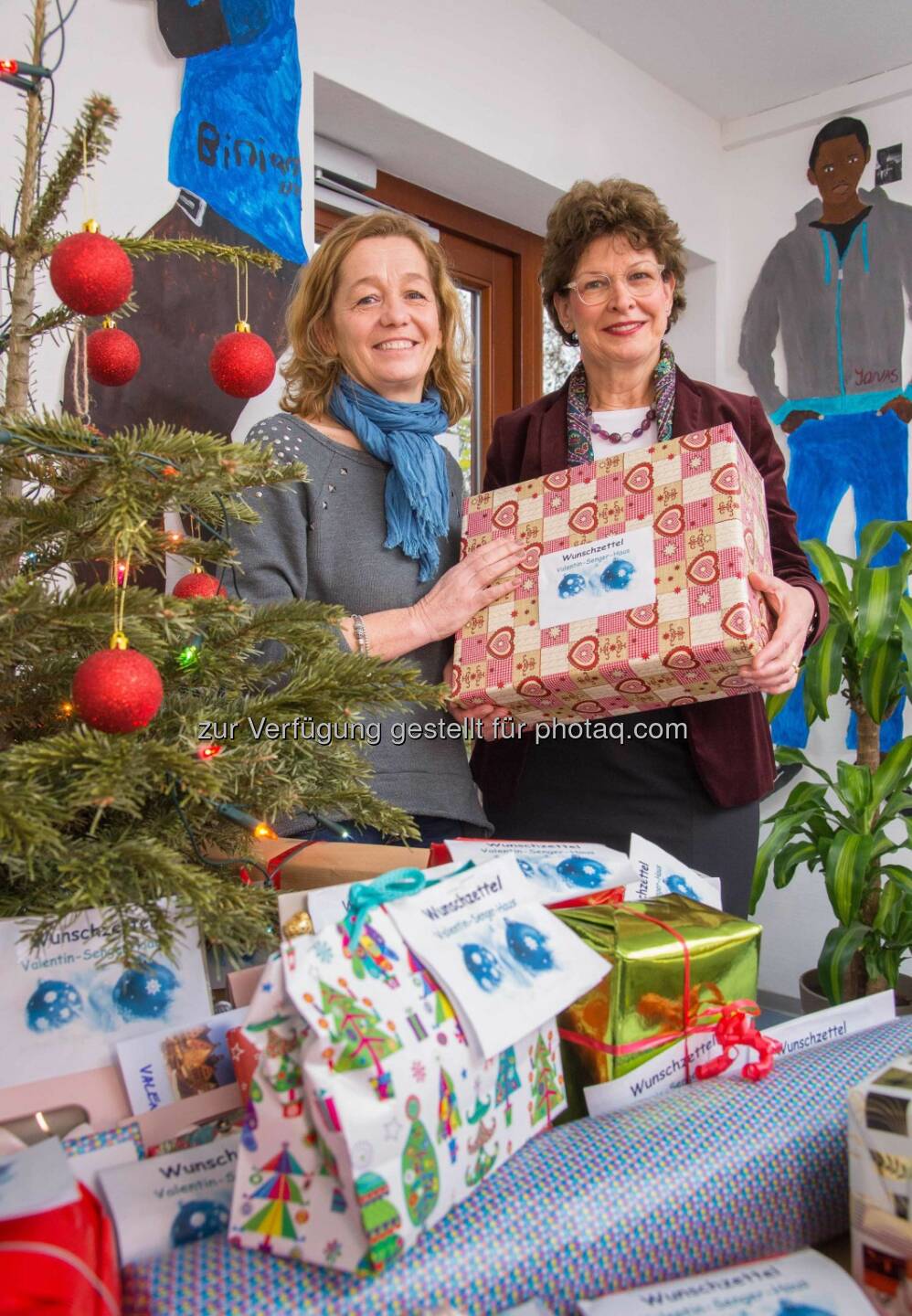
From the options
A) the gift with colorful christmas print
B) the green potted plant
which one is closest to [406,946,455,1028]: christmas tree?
the gift with colorful christmas print

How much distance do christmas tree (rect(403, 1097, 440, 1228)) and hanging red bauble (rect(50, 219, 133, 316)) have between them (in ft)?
1.72

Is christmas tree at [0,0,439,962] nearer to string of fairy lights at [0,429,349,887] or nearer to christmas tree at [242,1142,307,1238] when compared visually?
string of fairy lights at [0,429,349,887]

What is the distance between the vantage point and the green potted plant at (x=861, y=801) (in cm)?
219

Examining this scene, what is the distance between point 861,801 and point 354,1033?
198 centimetres

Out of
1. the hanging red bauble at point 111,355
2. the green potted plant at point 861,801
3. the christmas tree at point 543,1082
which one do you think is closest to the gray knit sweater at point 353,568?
the hanging red bauble at point 111,355

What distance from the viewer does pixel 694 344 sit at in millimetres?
3400

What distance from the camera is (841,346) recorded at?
311cm

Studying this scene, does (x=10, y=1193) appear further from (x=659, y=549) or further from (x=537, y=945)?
(x=659, y=549)

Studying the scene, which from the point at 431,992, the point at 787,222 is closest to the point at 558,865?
the point at 431,992

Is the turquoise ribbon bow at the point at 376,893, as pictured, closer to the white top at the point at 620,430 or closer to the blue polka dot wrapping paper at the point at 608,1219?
the blue polka dot wrapping paper at the point at 608,1219

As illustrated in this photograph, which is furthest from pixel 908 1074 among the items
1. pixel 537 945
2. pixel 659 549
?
pixel 659 549

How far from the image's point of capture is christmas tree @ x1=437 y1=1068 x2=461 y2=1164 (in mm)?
536

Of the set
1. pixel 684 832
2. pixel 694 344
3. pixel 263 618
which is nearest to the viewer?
pixel 263 618

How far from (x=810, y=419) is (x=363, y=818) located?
9.02 feet
